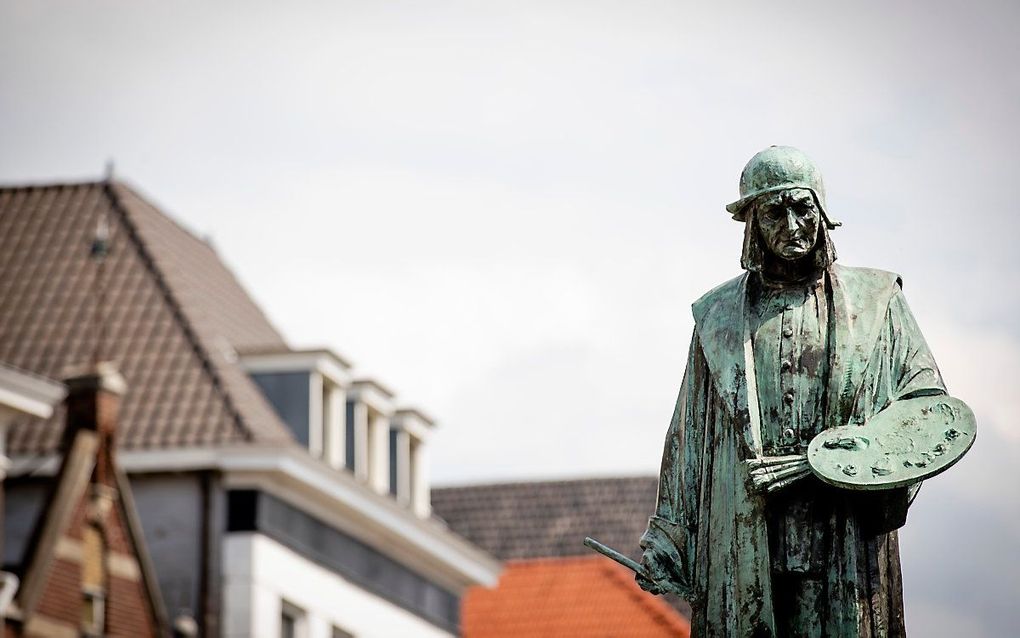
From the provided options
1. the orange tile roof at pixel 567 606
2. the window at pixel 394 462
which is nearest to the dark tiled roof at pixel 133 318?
the window at pixel 394 462

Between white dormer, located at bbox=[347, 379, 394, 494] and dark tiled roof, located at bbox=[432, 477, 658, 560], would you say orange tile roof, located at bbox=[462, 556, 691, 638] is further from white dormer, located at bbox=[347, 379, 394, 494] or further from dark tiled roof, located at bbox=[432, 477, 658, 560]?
white dormer, located at bbox=[347, 379, 394, 494]

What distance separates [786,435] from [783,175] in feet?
3.33

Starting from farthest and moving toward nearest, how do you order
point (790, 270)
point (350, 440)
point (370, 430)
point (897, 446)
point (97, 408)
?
point (370, 430)
point (350, 440)
point (97, 408)
point (790, 270)
point (897, 446)

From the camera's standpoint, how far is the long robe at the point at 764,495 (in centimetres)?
984

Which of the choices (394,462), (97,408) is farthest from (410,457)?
(97,408)

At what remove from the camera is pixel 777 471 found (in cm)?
988

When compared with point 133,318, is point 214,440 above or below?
below

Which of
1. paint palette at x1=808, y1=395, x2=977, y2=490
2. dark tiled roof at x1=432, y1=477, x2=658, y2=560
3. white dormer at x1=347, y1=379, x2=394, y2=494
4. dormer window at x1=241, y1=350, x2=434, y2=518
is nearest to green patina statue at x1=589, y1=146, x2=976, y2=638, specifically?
paint palette at x1=808, y1=395, x2=977, y2=490

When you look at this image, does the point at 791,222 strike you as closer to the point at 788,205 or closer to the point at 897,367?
the point at 788,205

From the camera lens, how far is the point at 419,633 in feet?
162

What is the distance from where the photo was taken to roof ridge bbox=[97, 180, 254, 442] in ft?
138

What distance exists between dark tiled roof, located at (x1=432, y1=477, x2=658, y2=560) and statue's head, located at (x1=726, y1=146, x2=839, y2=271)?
52014mm

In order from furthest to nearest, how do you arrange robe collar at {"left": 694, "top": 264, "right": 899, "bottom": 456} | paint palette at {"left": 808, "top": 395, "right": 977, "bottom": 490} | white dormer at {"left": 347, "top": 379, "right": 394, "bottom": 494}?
1. white dormer at {"left": 347, "top": 379, "right": 394, "bottom": 494}
2. robe collar at {"left": 694, "top": 264, "right": 899, "bottom": 456}
3. paint palette at {"left": 808, "top": 395, "right": 977, "bottom": 490}

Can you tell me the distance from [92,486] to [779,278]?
27634 millimetres
